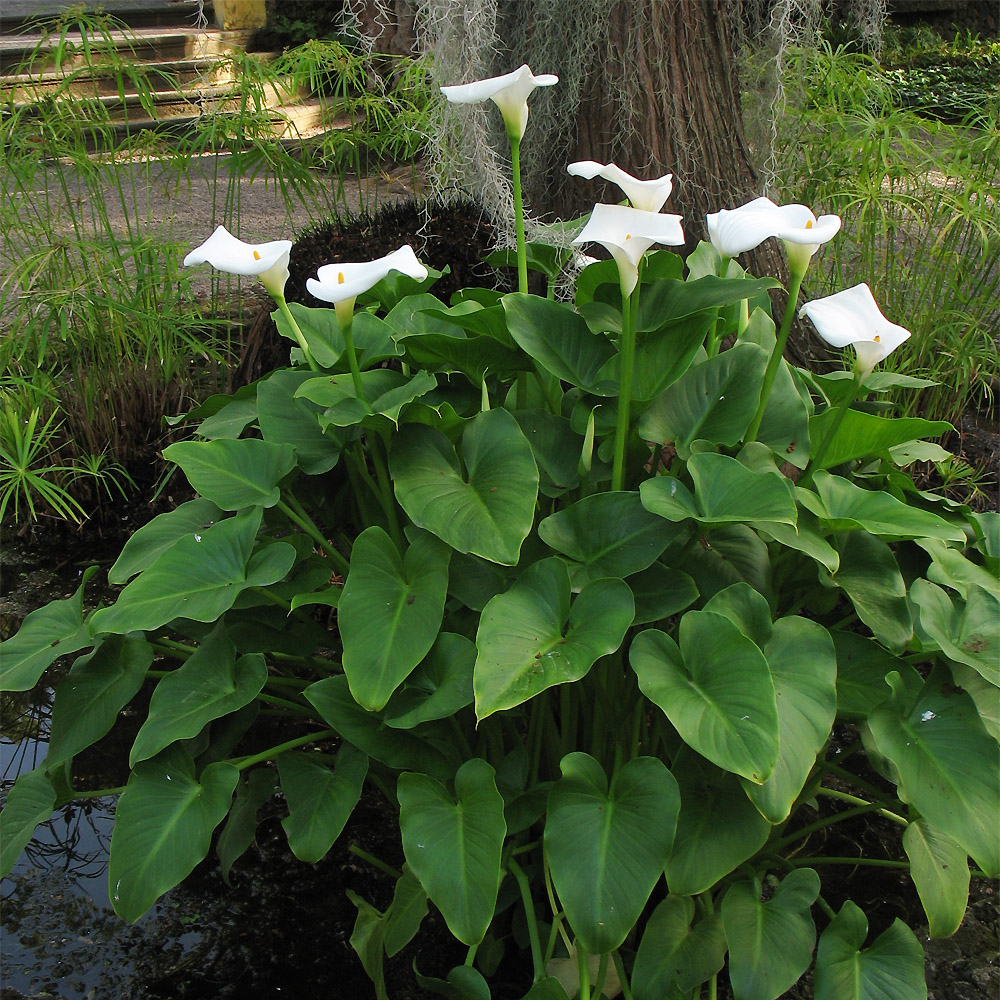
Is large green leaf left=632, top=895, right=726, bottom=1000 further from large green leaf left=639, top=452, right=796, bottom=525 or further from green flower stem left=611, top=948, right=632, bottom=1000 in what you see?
large green leaf left=639, top=452, right=796, bottom=525

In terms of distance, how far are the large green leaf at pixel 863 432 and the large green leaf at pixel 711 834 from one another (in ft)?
1.67

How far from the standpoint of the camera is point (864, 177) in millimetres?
2604

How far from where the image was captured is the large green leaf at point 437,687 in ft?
3.66

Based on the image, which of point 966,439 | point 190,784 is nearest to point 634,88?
point 966,439

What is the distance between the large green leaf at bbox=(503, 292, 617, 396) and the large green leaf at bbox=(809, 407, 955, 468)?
1.07 ft

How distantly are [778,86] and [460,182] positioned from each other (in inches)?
34.9

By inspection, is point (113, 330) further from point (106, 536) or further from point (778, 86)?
point (778, 86)

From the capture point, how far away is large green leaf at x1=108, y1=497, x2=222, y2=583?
134 centimetres

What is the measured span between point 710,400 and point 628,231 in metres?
0.33

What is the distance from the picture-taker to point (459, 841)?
3.48ft

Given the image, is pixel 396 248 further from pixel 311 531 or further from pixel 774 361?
pixel 774 361

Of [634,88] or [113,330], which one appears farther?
[113,330]

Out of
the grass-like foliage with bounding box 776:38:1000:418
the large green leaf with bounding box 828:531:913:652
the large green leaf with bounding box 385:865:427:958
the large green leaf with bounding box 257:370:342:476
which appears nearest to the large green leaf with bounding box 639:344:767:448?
the large green leaf with bounding box 828:531:913:652

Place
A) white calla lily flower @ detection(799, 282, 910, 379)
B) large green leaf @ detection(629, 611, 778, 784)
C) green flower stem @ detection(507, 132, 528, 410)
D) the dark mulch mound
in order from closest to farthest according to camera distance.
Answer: large green leaf @ detection(629, 611, 778, 784), white calla lily flower @ detection(799, 282, 910, 379), green flower stem @ detection(507, 132, 528, 410), the dark mulch mound
